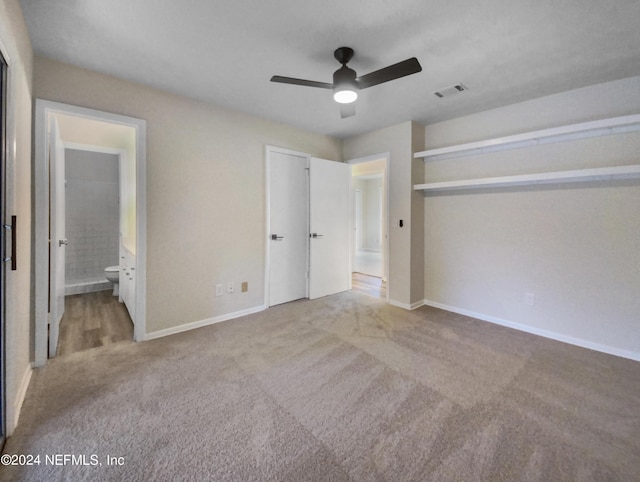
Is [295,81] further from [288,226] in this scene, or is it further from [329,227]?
[329,227]

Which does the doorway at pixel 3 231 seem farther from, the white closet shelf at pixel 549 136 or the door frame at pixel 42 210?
the white closet shelf at pixel 549 136

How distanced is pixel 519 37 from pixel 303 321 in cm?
300

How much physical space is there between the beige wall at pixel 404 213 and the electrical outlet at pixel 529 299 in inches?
45.0

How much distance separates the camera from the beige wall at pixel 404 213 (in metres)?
3.52

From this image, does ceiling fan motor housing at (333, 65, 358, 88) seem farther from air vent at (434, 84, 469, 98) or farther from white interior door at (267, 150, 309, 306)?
white interior door at (267, 150, 309, 306)

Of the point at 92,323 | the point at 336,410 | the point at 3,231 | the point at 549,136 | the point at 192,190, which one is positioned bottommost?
the point at 336,410

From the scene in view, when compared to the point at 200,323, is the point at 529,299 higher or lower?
higher

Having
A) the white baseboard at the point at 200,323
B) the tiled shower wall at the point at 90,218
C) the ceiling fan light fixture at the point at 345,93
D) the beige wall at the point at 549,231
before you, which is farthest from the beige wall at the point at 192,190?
the tiled shower wall at the point at 90,218

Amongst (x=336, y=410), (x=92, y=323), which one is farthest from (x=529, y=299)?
(x=92, y=323)

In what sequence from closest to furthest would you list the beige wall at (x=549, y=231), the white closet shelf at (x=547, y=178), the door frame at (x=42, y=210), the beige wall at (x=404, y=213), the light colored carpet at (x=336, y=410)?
1. the light colored carpet at (x=336, y=410)
2. the door frame at (x=42, y=210)
3. the white closet shelf at (x=547, y=178)
4. the beige wall at (x=549, y=231)
5. the beige wall at (x=404, y=213)

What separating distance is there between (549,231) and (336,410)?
8.76 feet

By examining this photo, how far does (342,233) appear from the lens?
4.29m

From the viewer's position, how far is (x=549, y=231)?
2756 millimetres

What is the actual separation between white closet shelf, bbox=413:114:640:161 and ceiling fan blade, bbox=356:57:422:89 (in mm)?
1586
